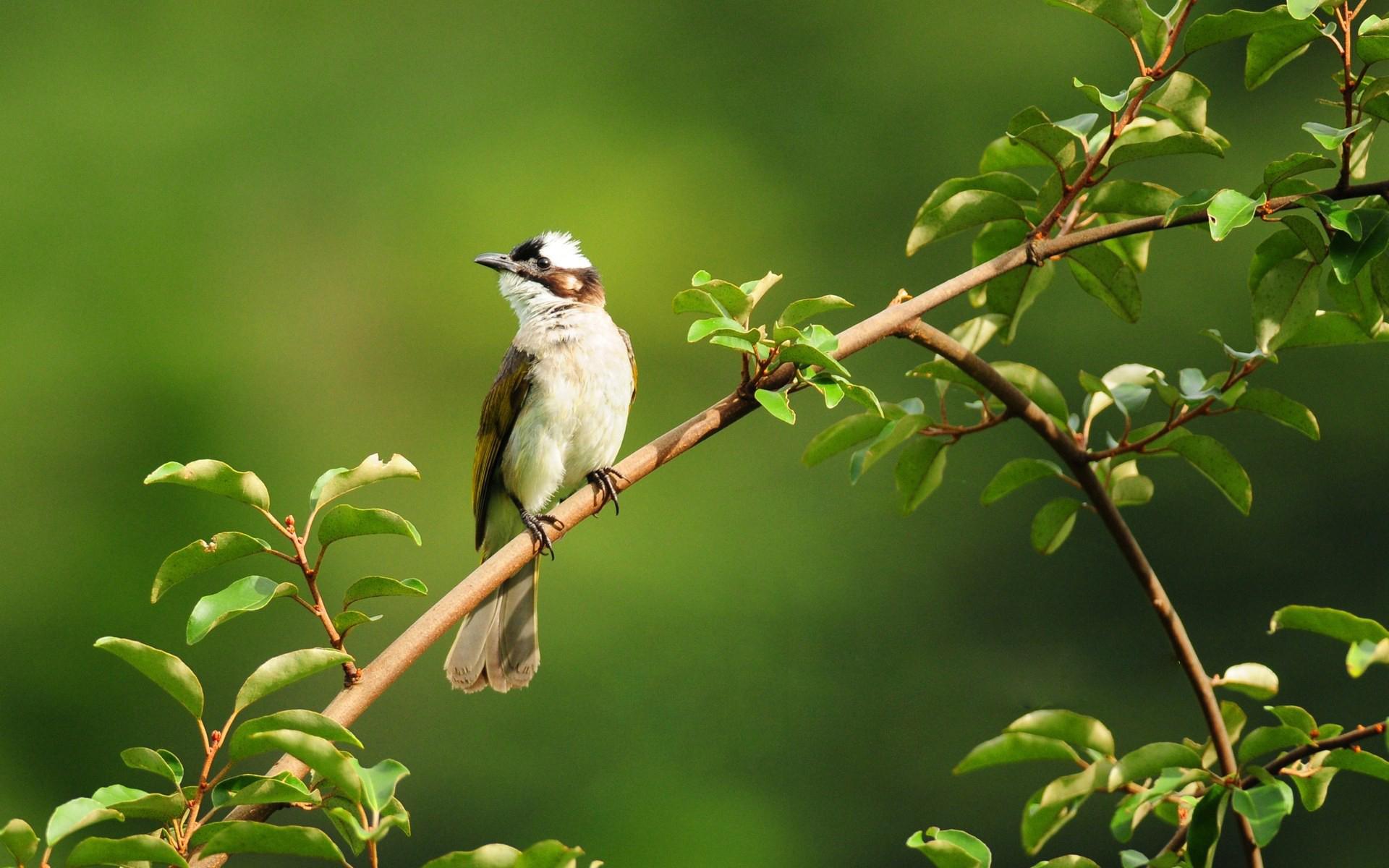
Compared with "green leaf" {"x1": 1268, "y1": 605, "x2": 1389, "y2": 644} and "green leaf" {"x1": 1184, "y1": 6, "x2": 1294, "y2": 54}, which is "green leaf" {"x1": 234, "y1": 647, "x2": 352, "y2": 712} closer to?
"green leaf" {"x1": 1268, "y1": 605, "x2": 1389, "y2": 644}

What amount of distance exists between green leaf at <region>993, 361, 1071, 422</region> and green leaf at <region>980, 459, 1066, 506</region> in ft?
0.19

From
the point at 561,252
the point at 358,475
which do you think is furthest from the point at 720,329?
the point at 561,252

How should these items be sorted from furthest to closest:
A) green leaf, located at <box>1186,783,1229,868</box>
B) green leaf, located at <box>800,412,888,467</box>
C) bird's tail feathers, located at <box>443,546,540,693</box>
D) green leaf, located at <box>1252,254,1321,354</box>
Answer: bird's tail feathers, located at <box>443,546,540,693</box> < green leaf, located at <box>800,412,888,467</box> < green leaf, located at <box>1252,254,1321,354</box> < green leaf, located at <box>1186,783,1229,868</box>

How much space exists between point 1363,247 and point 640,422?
7.46 m

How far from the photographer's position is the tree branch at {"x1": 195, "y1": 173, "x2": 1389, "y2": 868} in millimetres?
1143

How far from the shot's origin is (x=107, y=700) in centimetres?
864

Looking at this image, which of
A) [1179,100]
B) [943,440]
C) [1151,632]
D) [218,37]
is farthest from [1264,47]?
[218,37]

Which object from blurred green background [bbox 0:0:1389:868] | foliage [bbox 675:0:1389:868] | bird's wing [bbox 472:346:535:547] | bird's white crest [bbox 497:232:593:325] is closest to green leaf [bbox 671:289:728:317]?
foliage [bbox 675:0:1389:868]

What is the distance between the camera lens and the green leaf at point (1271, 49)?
1.37 m

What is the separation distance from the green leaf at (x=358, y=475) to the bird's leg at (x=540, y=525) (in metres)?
0.13

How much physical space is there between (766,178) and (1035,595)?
12.5 feet

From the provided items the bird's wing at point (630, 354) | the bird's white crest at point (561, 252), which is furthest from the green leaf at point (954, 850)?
the bird's white crest at point (561, 252)

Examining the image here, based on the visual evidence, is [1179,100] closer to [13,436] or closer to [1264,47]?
[1264,47]

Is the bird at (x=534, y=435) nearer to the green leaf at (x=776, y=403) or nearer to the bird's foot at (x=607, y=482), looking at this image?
the bird's foot at (x=607, y=482)
